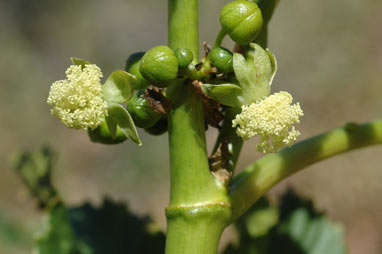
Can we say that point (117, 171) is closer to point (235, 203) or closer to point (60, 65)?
point (60, 65)

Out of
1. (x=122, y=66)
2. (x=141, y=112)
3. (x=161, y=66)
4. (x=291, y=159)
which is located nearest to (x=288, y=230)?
(x=291, y=159)

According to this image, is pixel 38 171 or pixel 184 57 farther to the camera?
pixel 38 171

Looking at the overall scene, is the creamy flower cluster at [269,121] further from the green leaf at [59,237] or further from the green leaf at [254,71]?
the green leaf at [59,237]

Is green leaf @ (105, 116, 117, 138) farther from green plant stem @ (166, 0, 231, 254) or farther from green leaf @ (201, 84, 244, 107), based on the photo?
green leaf @ (201, 84, 244, 107)

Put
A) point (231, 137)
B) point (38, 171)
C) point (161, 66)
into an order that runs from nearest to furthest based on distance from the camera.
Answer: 1. point (161, 66)
2. point (231, 137)
3. point (38, 171)

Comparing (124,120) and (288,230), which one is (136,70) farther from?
(288,230)

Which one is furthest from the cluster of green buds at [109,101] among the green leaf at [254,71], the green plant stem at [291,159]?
the green plant stem at [291,159]

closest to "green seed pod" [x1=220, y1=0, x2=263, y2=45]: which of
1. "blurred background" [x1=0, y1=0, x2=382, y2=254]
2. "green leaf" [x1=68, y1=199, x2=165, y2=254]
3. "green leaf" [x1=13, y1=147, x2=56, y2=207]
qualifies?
"green leaf" [x1=68, y1=199, x2=165, y2=254]
